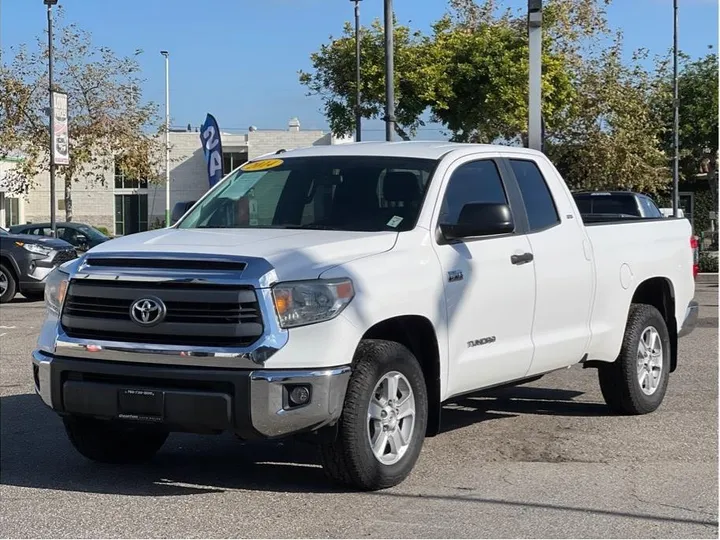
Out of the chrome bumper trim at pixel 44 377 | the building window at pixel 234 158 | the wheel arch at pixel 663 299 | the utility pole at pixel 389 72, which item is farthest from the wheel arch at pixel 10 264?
the building window at pixel 234 158

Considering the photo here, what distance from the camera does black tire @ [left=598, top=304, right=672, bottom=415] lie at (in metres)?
8.35

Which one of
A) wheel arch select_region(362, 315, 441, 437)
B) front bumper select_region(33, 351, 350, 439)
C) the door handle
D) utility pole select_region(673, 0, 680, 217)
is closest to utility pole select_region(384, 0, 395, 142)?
utility pole select_region(673, 0, 680, 217)

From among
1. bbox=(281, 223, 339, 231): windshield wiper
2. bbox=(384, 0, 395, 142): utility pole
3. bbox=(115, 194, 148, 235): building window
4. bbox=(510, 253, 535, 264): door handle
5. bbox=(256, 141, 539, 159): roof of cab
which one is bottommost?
bbox=(510, 253, 535, 264): door handle

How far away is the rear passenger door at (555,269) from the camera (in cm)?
739

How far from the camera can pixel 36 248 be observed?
19.1m

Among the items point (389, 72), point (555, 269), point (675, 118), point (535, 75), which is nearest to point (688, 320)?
point (555, 269)

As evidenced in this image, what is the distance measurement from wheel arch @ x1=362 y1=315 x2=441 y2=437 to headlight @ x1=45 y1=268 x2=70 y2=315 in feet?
5.74

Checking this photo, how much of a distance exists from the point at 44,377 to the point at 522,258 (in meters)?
3.05

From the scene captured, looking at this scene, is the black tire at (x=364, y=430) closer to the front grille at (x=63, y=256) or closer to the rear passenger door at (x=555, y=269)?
the rear passenger door at (x=555, y=269)

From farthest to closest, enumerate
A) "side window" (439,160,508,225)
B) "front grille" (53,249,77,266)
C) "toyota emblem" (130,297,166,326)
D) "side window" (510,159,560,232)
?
"front grille" (53,249,77,266), "side window" (510,159,560,232), "side window" (439,160,508,225), "toyota emblem" (130,297,166,326)

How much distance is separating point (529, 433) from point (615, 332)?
3.35 ft

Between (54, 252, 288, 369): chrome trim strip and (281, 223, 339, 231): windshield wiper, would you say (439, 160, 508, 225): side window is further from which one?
Answer: (54, 252, 288, 369): chrome trim strip

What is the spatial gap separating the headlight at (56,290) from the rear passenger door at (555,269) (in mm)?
3001

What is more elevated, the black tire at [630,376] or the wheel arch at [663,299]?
the wheel arch at [663,299]
